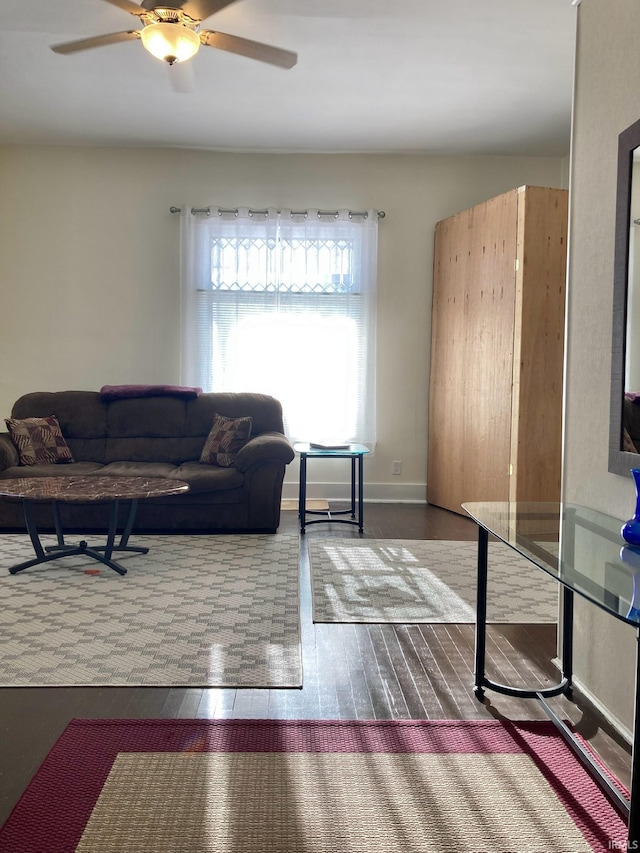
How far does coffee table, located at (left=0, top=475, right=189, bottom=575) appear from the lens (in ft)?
11.5

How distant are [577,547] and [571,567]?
231 mm

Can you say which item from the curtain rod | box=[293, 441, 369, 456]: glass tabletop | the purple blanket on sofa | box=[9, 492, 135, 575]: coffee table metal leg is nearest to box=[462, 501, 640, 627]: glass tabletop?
box=[9, 492, 135, 575]: coffee table metal leg

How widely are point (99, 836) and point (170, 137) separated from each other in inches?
208

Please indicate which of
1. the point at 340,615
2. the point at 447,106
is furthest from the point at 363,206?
the point at 340,615

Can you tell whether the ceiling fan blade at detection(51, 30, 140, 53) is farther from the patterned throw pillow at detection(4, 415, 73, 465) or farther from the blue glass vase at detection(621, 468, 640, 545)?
the blue glass vase at detection(621, 468, 640, 545)

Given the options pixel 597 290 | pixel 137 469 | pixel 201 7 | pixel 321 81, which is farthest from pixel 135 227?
pixel 597 290

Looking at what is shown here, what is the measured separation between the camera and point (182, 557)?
4055mm

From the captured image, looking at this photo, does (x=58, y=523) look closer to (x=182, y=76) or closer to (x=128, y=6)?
(x=182, y=76)

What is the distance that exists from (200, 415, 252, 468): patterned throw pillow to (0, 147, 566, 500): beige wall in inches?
44.1

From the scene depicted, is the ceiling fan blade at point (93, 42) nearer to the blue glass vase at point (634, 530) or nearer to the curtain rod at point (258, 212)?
the curtain rod at point (258, 212)

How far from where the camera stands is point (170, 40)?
119 inches

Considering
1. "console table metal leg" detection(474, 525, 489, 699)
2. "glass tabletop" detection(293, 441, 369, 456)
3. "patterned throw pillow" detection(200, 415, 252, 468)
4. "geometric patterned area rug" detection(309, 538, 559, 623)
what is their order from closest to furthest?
"console table metal leg" detection(474, 525, 489, 699), "geometric patterned area rug" detection(309, 538, 559, 623), "glass tabletop" detection(293, 441, 369, 456), "patterned throw pillow" detection(200, 415, 252, 468)

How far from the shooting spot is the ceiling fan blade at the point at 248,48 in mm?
3168

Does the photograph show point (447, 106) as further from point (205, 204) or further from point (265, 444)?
point (265, 444)
